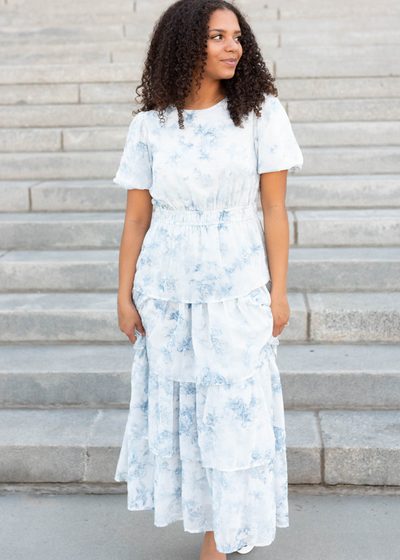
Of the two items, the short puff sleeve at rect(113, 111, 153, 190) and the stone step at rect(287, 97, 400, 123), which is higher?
the stone step at rect(287, 97, 400, 123)

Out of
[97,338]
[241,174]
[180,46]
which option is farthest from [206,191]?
[97,338]

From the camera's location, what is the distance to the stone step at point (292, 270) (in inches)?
153

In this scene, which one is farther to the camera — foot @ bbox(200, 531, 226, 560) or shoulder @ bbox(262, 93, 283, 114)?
foot @ bbox(200, 531, 226, 560)

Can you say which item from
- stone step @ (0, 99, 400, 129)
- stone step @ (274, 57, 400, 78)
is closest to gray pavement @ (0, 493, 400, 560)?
stone step @ (0, 99, 400, 129)

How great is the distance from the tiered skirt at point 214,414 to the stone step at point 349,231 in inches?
88.4

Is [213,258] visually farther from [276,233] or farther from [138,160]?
[138,160]

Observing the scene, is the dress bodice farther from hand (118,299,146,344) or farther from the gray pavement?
the gray pavement

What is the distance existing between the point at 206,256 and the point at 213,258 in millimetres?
24

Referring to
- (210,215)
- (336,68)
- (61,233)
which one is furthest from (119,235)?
(336,68)

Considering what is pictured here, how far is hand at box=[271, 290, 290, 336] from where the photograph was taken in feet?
6.73

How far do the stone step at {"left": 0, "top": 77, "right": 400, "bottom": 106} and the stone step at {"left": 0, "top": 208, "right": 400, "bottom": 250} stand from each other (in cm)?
164

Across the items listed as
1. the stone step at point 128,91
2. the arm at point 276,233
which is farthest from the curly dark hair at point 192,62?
the stone step at point 128,91

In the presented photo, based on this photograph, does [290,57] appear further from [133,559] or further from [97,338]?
[133,559]

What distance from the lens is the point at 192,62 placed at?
195cm
